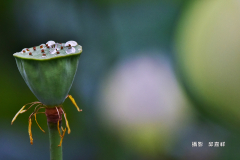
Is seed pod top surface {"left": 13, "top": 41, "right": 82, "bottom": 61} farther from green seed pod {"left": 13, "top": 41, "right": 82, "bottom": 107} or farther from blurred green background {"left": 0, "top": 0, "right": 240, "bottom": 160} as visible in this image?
blurred green background {"left": 0, "top": 0, "right": 240, "bottom": 160}

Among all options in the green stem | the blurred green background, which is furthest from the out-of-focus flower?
the green stem

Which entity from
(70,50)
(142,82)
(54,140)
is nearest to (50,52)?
(70,50)

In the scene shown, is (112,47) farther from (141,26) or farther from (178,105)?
(178,105)

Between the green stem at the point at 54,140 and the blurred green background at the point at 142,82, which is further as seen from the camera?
the blurred green background at the point at 142,82

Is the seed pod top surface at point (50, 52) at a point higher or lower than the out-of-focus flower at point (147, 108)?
higher

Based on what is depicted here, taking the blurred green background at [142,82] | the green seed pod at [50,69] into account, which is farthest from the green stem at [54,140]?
the blurred green background at [142,82]

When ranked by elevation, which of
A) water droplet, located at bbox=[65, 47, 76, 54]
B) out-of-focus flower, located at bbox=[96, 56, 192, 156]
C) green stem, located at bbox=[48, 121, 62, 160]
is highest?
water droplet, located at bbox=[65, 47, 76, 54]

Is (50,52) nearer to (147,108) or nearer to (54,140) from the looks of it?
(54,140)

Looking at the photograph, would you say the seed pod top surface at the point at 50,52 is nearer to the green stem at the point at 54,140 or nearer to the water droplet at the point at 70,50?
the water droplet at the point at 70,50

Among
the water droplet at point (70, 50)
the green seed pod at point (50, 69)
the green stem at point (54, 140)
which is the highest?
the water droplet at point (70, 50)
